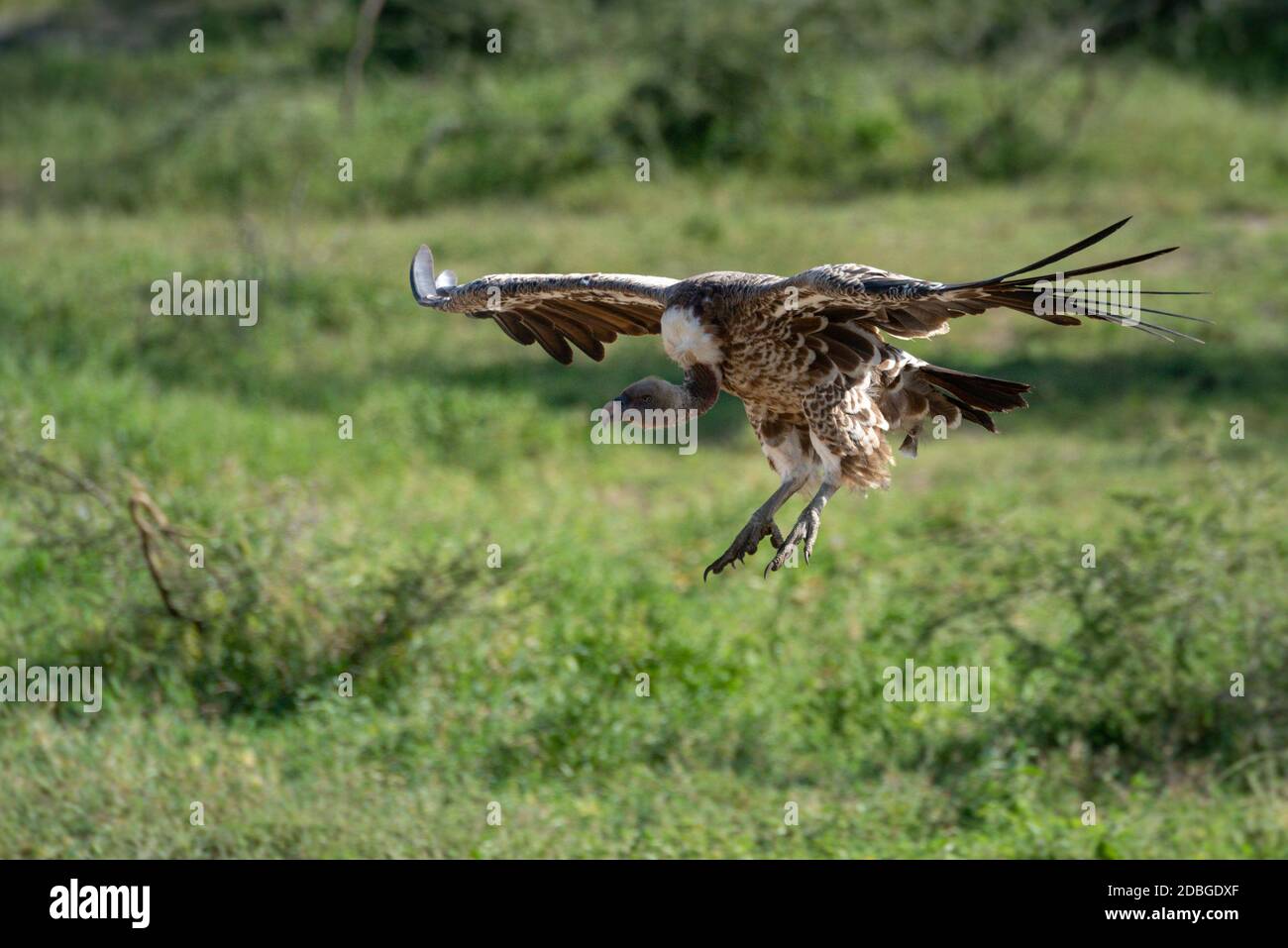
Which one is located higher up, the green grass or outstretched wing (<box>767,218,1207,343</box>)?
outstretched wing (<box>767,218,1207,343</box>)

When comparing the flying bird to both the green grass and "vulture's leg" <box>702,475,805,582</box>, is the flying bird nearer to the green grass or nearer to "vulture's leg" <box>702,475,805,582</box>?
"vulture's leg" <box>702,475,805,582</box>

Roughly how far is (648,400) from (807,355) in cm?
52

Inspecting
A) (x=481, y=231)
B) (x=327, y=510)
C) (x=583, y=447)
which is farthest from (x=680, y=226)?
(x=327, y=510)

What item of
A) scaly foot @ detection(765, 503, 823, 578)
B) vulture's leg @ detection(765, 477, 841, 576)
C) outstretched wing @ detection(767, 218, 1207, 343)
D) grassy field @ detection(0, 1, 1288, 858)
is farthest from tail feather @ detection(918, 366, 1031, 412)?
grassy field @ detection(0, 1, 1288, 858)

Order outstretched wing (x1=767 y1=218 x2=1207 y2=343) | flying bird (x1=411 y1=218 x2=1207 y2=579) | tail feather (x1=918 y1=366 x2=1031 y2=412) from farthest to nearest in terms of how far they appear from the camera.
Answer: tail feather (x1=918 y1=366 x2=1031 y2=412) < flying bird (x1=411 y1=218 x2=1207 y2=579) < outstretched wing (x1=767 y1=218 x2=1207 y2=343)

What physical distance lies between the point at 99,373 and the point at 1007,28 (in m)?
11.9

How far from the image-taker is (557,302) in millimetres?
5699

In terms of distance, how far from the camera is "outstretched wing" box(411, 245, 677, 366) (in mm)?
5305

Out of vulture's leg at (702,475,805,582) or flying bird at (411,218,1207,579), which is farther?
vulture's leg at (702,475,805,582)

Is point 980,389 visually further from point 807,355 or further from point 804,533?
point 804,533

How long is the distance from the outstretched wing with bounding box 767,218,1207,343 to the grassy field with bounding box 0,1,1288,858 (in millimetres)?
2744

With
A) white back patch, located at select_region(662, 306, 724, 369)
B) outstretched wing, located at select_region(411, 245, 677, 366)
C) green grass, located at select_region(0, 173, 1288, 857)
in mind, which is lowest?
green grass, located at select_region(0, 173, 1288, 857)

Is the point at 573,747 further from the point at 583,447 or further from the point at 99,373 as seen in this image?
the point at 99,373

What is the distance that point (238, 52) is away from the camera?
20.1 m
